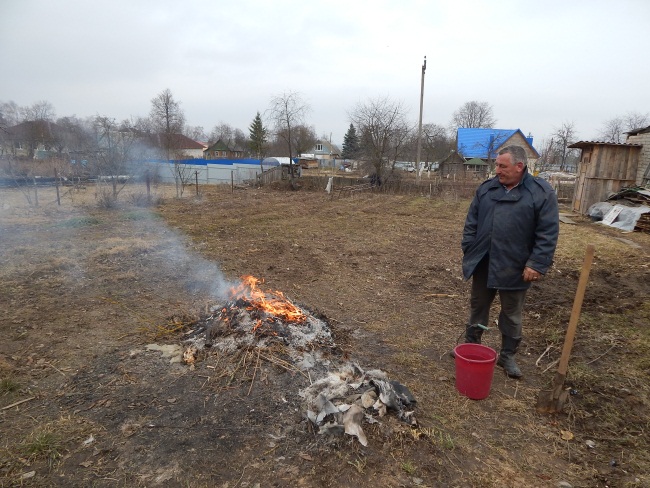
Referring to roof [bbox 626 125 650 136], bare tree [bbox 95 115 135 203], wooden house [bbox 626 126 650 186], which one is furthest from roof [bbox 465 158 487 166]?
bare tree [bbox 95 115 135 203]

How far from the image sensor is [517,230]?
3.16m

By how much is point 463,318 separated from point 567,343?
2.10 metres

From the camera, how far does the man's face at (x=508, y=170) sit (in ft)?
10.2

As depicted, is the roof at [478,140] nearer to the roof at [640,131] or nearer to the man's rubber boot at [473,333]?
the roof at [640,131]

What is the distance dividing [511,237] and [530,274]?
0.34m

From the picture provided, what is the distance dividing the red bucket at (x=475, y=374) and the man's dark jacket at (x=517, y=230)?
648 mm

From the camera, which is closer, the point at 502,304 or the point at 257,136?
the point at 502,304

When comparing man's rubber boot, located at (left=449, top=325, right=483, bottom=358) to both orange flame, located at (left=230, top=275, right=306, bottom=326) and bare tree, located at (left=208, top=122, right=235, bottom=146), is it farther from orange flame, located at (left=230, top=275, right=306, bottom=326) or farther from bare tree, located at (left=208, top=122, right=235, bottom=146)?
bare tree, located at (left=208, top=122, right=235, bottom=146)

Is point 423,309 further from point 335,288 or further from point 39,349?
point 39,349

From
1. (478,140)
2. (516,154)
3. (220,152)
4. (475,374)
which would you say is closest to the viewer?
(475,374)

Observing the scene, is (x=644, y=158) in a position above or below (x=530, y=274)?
above

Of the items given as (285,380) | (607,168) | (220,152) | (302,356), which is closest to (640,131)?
(607,168)

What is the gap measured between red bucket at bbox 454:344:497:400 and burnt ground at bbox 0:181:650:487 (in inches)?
4.3

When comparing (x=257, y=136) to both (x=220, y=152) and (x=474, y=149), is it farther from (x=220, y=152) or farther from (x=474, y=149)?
(x=474, y=149)
